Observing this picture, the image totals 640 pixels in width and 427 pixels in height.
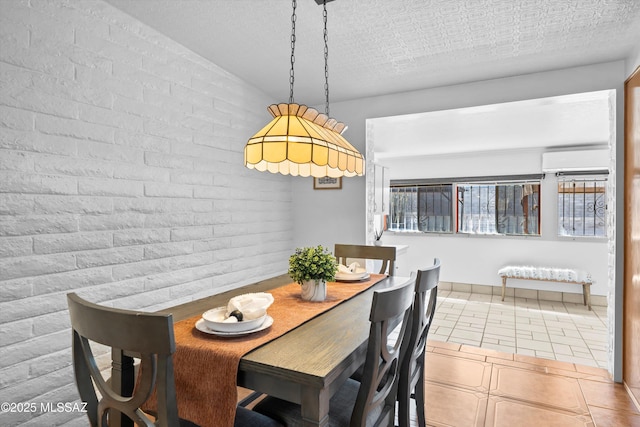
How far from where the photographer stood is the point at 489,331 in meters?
3.87

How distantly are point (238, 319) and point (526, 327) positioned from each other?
3.92m

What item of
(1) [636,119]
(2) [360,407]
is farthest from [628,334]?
(2) [360,407]

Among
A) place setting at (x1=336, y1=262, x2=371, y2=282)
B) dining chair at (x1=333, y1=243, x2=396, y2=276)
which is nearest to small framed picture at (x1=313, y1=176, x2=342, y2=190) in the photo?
dining chair at (x1=333, y1=243, x2=396, y2=276)

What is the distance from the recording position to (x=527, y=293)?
548 centimetres

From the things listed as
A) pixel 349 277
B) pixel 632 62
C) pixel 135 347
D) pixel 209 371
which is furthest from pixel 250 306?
pixel 632 62

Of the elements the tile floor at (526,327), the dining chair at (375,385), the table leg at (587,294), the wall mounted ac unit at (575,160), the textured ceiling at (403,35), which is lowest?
the tile floor at (526,327)

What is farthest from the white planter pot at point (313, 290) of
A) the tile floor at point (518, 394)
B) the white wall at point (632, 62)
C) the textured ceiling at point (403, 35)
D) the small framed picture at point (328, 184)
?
the white wall at point (632, 62)

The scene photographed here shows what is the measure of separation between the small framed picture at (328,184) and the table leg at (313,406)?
259cm

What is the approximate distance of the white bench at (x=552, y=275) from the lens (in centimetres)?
493

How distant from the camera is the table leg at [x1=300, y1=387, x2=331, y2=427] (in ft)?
3.43

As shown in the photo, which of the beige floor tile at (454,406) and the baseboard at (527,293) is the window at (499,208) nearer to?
the baseboard at (527,293)

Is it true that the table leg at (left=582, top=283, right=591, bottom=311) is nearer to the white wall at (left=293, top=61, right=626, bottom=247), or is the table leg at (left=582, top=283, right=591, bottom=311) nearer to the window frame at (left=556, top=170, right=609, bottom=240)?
the window frame at (left=556, top=170, right=609, bottom=240)

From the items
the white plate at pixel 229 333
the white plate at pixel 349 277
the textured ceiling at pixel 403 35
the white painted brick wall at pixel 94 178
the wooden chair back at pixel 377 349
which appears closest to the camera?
the wooden chair back at pixel 377 349

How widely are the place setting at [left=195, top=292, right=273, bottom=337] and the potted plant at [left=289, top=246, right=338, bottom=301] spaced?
0.88 ft
